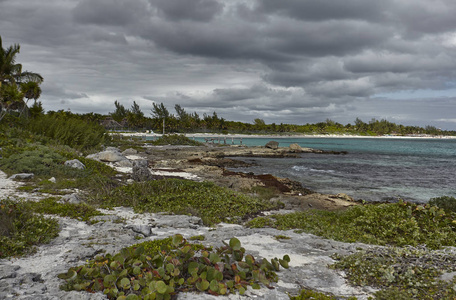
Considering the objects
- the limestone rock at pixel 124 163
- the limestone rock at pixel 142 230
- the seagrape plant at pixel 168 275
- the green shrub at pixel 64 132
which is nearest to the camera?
the seagrape plant at pixel 168 275

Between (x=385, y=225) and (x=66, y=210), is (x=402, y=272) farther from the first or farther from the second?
(x=66, y=210)

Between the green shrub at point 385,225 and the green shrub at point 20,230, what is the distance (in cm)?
540

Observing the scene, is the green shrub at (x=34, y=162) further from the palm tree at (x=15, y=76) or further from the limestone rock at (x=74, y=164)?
the palm tree at (x=15, y=76)

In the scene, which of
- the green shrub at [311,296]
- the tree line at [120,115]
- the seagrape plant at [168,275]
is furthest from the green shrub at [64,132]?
the green shrub at [311,296]

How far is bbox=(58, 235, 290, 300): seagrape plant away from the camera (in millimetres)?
4070

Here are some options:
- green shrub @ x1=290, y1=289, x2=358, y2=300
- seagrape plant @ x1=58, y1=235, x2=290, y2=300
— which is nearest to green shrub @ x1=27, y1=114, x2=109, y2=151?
seagrape plant @ x1=58, y1=235, x2=290, y2=300

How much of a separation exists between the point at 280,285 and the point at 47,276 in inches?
152

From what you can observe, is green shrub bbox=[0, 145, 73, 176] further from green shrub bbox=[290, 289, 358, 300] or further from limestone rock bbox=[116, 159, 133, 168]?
green shrub bbox=[290, 289, 358, 300]

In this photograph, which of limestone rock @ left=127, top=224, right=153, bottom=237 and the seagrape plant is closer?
the seagrape plant

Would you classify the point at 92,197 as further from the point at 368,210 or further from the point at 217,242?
the point at 368,210

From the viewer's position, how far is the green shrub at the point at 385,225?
24.2 feet

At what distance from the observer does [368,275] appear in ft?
16.3

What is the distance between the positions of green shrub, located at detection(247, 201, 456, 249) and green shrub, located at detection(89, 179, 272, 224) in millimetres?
1569

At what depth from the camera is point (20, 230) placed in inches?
251
